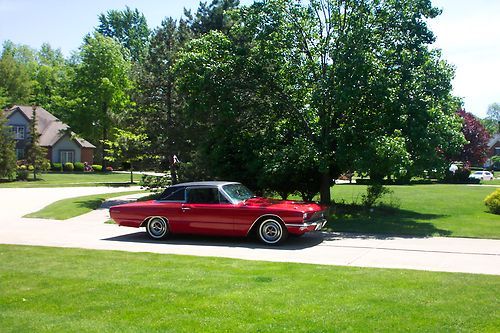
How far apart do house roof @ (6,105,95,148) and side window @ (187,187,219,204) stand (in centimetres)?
5182

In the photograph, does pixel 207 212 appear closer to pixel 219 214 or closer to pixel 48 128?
pixel 219 214

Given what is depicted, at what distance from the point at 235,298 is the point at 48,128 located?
205ft

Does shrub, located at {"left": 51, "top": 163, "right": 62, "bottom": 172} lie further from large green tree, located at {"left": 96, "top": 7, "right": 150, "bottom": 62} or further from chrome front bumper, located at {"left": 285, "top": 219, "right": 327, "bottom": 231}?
chrome front bumper, located at {"left": 285, "top": 219, "right": 327, "bottom": 231}

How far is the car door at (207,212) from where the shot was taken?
12.3 metres

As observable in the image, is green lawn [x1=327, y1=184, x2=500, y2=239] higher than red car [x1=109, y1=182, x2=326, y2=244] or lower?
lower

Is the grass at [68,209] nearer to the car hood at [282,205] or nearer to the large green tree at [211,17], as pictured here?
the car hood at [282,205]

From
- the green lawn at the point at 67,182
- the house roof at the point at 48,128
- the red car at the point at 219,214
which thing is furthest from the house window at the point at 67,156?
the red car at the point at 219,214

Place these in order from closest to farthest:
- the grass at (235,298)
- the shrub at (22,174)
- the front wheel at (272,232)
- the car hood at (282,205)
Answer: the grass at (235,298), the front wheel at (272,232), the car hood at (282,205), the shrub at (22,174)

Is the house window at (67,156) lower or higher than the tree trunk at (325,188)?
higher

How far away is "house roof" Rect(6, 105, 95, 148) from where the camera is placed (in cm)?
6167

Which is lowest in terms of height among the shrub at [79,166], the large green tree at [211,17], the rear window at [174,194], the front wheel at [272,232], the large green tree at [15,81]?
the front wheel at [272,232]

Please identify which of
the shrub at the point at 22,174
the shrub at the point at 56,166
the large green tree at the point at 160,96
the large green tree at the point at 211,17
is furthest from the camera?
the shrub at the point at 56,166

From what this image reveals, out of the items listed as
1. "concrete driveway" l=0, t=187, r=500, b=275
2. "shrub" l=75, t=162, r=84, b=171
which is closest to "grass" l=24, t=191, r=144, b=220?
"concrete driveway" l=0, t=187, r=500, b=275

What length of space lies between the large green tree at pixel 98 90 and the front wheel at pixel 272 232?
2003 inches
